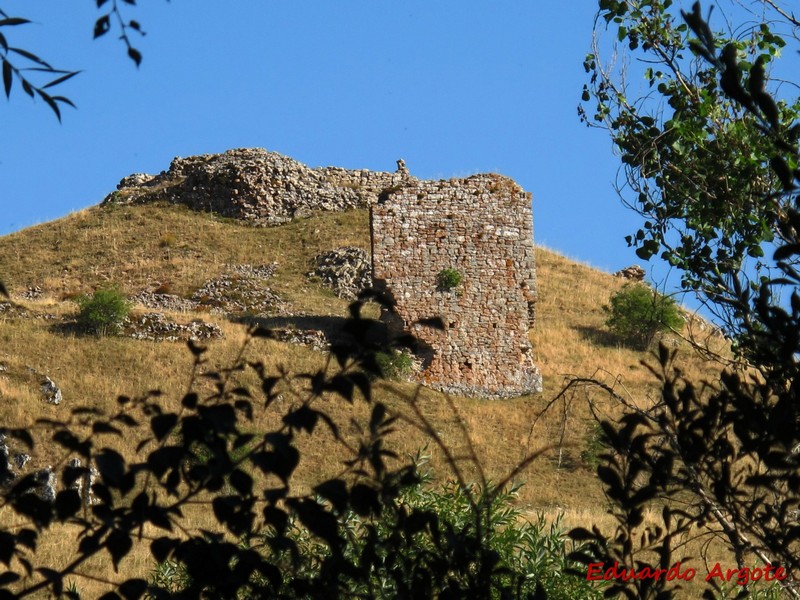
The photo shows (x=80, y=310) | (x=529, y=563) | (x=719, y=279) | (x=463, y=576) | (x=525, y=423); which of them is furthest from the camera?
(x=80, y=310)

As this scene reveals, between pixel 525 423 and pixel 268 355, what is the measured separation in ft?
18.7

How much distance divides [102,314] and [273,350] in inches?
161

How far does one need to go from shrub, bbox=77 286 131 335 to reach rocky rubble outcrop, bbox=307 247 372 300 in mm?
7040

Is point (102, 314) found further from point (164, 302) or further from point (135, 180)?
point (135, 180)

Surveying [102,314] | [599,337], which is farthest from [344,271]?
[102,314]

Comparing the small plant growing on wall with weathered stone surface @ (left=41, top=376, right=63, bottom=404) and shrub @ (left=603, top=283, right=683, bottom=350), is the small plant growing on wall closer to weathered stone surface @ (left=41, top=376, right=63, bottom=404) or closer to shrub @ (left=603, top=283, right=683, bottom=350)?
shrub @ (left=603, top=283, right=683, bottom=350)

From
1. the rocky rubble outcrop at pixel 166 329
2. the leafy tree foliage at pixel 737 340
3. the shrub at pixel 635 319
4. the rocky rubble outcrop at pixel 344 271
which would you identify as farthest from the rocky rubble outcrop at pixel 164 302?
the leafy tree foliage at pixel 737 340

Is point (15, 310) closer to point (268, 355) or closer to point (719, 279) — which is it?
point (268, 355)

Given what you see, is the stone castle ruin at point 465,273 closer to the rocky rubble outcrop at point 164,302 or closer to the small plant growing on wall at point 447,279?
the small plant growing on wall at point 447,279

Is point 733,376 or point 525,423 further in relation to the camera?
point 525,423

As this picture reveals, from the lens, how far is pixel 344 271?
1468 inches

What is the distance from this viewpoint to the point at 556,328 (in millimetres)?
35000

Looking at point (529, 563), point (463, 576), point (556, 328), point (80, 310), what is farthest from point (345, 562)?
point (556, 328)

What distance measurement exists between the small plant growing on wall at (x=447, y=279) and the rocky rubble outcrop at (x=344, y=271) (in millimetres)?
5461
